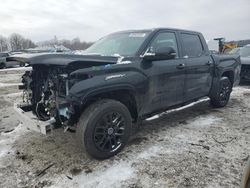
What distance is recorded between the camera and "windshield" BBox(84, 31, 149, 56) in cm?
434

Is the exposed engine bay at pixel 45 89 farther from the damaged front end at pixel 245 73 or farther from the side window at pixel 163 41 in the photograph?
the damaged front end at pixel 245 73

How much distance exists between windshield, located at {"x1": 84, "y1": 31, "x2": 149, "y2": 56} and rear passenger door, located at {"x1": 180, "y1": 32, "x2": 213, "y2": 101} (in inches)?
41.8

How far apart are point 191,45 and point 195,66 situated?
47cm

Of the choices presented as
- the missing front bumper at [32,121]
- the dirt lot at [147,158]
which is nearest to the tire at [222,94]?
the dirt lot at [147,158]

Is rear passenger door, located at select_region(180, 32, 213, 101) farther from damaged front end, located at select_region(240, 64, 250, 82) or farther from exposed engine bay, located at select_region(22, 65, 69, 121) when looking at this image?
damaged front end, located at select_region(240, 64, 250, 82)

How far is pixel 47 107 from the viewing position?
3881 millimetres

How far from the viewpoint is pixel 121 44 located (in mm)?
4602

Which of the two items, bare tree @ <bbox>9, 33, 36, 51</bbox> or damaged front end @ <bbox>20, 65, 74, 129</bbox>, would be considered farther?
bare tree @ <bbox>9, 33, 36, 51</bbox>

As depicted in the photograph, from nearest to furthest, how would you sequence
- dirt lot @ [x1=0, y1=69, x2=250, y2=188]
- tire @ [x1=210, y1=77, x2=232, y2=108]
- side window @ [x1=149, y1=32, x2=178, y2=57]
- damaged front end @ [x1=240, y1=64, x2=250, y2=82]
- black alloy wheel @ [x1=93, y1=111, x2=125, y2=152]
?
dirt lot @ [x1=0, y1=69, x2=250, y2=188], black alloy wheel @ [x1=93, y1=111, x2=125, y2=152], side window @ [x1=149, y1=32, x2=178, y2=57], tire @ [x1=210, y1=77, x2=232, y2=108], damaged front end @ [x1=240, y1=64, x2=250, y2=82]

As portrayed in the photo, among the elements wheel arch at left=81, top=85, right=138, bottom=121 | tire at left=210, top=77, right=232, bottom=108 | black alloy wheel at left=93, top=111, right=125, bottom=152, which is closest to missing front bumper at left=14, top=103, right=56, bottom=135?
wheel arch at left=81, top=85, right=138, bottom=121

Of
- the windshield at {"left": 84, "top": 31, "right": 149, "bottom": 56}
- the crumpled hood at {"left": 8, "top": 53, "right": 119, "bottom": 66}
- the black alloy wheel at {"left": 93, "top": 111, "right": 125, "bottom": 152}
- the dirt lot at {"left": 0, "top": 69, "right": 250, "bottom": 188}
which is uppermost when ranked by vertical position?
the windshield at {"left": 84, "top": 31, "right": 149, "bottom": 56}

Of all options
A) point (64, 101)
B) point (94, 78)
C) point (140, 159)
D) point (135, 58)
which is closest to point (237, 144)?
point (140, 159)

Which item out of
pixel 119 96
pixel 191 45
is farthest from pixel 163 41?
pixel 119 96

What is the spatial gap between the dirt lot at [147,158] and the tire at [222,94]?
82 centimetres
